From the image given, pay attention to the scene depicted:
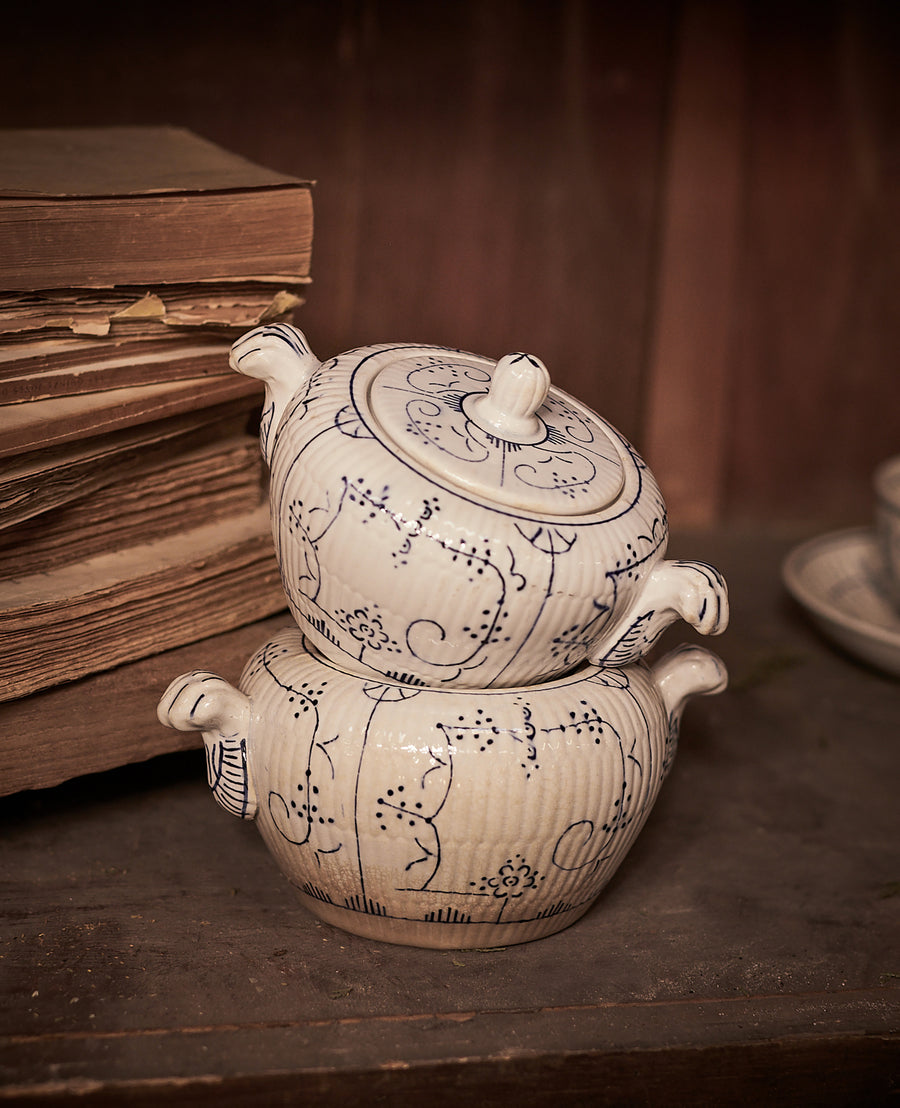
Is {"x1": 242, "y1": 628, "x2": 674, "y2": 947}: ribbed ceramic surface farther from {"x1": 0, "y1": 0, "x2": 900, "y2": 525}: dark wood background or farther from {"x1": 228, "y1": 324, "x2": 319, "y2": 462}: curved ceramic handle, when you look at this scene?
{"x1": 0, "y1": 0, "x2": 900, "y2": 525}: dark wood background

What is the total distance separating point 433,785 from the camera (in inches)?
27.6

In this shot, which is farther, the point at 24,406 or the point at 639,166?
the point at 639,166

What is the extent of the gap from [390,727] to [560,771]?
11 centimetres

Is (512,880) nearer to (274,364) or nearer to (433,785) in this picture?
(433,785)

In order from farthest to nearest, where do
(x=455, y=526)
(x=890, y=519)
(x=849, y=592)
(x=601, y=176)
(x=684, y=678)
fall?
(x=601, y=176) < (x=849, y=592) < (x=890, y=519) < (x=684, y=678) < (x=455, y=526)

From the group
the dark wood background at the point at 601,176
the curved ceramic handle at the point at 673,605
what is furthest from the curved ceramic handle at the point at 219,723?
the dark wood background at the point at 601,176

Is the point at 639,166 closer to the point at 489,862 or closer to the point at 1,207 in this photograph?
the point at 1,207

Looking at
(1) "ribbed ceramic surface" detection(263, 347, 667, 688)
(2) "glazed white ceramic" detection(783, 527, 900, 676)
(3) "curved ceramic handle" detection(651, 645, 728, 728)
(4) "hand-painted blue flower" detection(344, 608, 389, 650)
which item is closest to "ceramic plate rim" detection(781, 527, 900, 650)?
(2) "glazed white ceramic" detection(783, 527, 900, 676)

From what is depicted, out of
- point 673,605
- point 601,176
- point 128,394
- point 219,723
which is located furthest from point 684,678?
point 601,176

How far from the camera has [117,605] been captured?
87cm

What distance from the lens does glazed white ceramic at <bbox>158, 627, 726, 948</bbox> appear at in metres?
0.71

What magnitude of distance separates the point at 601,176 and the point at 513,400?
0.88 metres

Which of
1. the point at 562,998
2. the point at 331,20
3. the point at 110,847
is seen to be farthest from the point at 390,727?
the point at 331,20

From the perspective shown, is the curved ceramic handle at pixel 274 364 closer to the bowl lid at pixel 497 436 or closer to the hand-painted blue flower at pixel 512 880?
the bowl lid at pixel 497 436
